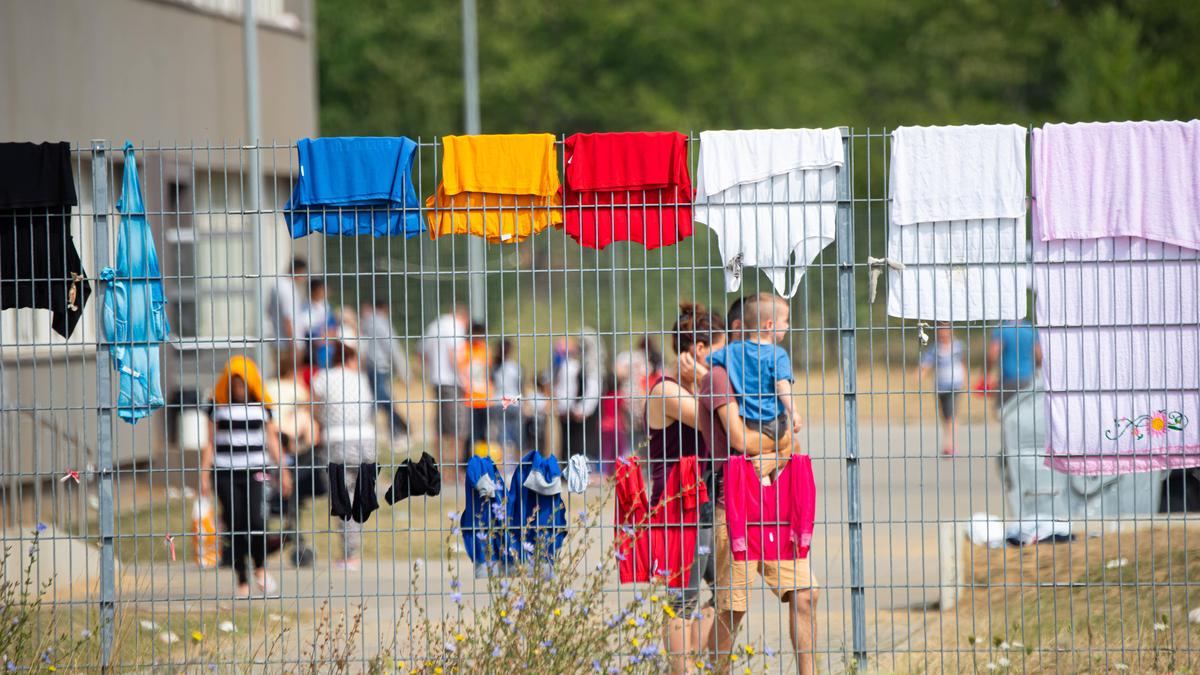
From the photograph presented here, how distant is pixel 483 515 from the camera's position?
5.90 meters

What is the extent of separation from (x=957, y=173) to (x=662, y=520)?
5.94 feet

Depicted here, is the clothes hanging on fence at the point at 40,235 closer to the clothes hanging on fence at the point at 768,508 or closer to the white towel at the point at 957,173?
the clothes hanging on fence at the point at 768,508

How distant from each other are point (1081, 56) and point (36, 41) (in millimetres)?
28195

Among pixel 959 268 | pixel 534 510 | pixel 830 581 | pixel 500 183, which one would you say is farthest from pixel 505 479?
pixel 830 581

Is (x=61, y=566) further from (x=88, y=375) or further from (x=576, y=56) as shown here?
(x=576, y=56)

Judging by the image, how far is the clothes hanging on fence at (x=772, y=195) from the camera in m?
5.73

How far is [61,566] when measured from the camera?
8.27 meters

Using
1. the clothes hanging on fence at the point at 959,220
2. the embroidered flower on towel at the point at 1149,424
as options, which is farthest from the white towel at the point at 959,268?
the embroidered flower on towel at the point at 1149,424

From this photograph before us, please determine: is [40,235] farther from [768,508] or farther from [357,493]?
[768,508]

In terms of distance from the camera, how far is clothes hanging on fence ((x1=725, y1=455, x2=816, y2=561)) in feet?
19.0

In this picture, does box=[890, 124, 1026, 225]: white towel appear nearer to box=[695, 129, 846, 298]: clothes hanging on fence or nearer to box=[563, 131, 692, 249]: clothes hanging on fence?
box=[695, 129, 846, 298]: clothes hanging on fence

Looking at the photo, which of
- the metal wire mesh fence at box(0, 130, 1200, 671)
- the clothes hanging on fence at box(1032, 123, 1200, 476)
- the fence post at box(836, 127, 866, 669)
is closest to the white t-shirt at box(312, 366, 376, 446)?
the metal wire mesh fence at box(0, 130, 1200, 671)

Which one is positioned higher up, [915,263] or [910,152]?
[910,152]

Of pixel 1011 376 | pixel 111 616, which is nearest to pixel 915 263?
pixel 111 616
